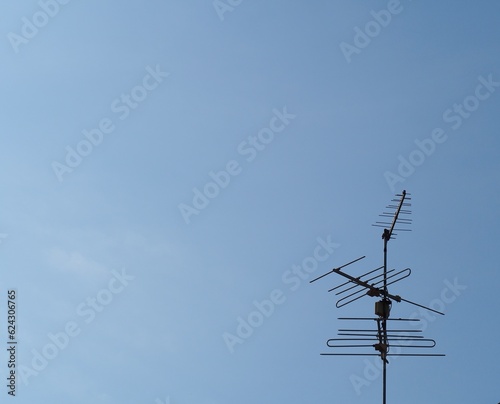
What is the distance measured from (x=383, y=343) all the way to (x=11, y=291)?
1692 cm

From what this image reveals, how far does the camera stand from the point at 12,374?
2930 cm

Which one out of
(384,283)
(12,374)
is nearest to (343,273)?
(384,283)

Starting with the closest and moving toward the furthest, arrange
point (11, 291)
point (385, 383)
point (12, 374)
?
point (385, 383) → point (12, 374) → point (11, 291)

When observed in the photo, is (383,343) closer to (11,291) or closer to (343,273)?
(343,273)

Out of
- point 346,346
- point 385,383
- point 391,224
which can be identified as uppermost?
point 391,224

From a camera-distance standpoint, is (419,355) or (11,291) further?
(11,291)

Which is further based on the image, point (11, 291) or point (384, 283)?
point (11, 291)

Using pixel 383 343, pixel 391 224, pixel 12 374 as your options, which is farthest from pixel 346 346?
pixel 12 374

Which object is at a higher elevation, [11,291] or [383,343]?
[11,291]

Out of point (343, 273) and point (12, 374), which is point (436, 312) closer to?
point (343, 273)

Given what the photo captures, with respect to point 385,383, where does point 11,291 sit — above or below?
above

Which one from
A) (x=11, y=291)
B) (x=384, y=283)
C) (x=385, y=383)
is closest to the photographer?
(x=385, y=383)

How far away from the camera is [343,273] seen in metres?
19.5

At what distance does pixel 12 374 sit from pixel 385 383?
50.6 ft
